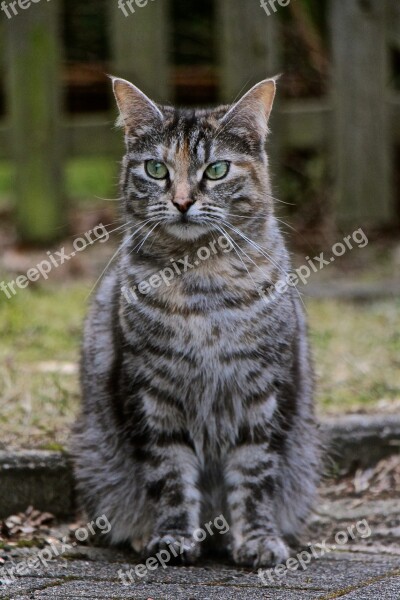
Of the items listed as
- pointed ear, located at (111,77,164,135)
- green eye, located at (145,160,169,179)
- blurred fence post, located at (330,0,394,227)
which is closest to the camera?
green eye, located at (145,160,169,179)

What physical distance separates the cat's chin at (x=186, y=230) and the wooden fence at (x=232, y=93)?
11.7ft

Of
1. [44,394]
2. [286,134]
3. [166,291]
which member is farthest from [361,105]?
[166,291]

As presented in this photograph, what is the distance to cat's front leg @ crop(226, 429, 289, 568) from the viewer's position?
3.33 meters

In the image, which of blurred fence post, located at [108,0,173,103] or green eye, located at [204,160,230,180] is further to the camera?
blurred fence post, located at [108,0,173,103]

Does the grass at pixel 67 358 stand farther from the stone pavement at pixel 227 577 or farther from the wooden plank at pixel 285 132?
the wooden plank at pixel 285 132

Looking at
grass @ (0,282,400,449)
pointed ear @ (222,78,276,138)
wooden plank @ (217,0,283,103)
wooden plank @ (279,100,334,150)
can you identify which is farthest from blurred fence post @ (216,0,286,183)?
pointed ear @ (222,78,276,138)

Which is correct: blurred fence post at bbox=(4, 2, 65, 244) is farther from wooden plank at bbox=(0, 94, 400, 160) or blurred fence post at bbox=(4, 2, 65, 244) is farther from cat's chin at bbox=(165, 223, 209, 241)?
cat's chin at bbox=(165, 223, 209, 241)

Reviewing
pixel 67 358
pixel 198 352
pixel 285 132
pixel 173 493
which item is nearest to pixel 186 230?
pixel 198 352

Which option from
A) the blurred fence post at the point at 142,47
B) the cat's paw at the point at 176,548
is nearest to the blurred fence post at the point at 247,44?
the blurred fence post at the point at 142,47

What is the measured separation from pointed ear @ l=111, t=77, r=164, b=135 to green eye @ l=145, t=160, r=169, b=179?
14 centimetres

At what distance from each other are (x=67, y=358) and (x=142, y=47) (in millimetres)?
2565

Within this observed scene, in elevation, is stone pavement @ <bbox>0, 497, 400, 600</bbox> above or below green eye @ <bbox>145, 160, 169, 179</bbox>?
below

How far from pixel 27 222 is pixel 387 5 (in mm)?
2670

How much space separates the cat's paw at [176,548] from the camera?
3238mm
